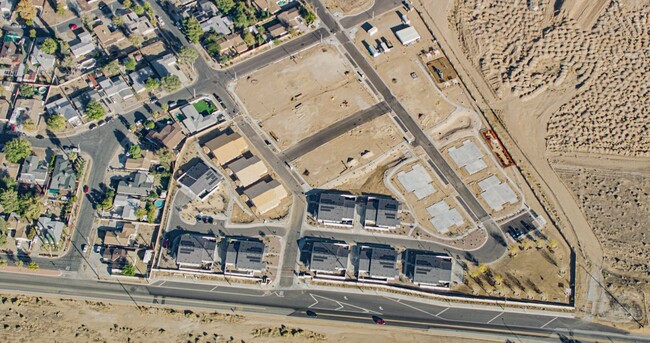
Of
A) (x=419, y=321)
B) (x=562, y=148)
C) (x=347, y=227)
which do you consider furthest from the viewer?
(x=562, y=148)

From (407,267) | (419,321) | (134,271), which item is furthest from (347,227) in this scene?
(134,271)

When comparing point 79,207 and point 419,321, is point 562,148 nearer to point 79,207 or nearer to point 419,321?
point 419,321

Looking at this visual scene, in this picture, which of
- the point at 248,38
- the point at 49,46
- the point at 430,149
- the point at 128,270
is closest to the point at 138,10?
the point at 49,46

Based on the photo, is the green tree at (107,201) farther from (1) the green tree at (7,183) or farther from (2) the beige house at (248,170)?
(2) the beige house at (248,170)

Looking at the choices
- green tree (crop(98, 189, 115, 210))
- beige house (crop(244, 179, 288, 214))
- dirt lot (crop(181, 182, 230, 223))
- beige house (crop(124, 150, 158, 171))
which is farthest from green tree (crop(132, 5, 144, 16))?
beige house (crop(244, 179, 288, 214))

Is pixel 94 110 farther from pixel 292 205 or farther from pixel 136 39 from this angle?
pixel 292 205

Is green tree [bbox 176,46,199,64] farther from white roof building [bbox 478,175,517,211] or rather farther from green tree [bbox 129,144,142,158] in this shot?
white roof building [bbox 478,175,517,211]
